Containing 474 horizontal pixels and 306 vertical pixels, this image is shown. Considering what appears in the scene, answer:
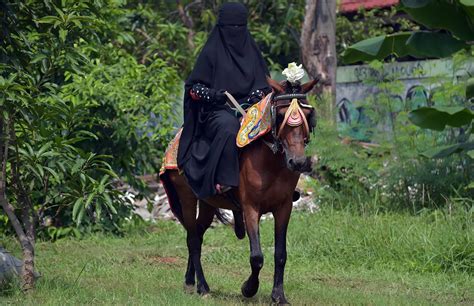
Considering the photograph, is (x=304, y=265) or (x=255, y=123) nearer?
(x=255, y=123)

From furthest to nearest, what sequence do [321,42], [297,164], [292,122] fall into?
[321,42] → [292,122] → [297,164]

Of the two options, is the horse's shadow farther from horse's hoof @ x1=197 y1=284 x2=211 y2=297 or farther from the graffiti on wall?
the graffiti on wall

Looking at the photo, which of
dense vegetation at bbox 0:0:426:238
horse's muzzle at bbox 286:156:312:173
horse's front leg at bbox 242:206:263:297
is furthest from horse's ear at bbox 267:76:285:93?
dense vegetation at bbox 0:0:426:238

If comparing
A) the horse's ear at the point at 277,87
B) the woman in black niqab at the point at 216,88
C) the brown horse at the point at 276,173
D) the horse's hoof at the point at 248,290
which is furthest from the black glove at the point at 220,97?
the horse's hoof at the point at 248,290

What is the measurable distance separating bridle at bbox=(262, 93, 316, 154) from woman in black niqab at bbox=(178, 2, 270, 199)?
0.75m

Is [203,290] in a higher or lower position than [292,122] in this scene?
lower

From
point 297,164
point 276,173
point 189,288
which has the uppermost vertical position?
point 297,164

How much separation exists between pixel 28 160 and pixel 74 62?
97 cm

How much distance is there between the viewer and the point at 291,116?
823 cm

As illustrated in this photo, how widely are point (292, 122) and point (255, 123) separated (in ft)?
1.87

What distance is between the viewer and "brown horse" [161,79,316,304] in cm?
823

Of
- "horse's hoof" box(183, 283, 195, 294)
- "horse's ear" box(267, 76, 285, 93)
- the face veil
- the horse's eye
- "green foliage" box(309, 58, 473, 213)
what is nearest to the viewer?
the horse's eye

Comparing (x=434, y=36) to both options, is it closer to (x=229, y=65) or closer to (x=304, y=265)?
(x=229, y=65)

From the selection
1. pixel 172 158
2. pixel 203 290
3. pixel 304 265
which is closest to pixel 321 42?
pixel 304 265
